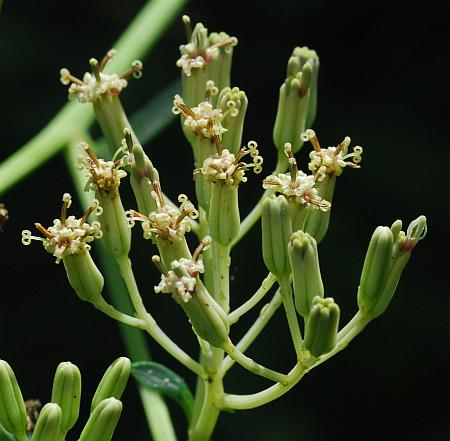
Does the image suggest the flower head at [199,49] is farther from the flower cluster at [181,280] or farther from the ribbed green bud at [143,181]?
the flower cluster at [181,280]

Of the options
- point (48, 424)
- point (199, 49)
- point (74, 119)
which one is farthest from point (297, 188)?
point (74, 119)

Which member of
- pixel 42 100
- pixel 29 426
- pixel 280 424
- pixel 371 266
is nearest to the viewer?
pixel 371 266

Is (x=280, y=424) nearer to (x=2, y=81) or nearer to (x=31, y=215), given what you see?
(x=31, y=215)

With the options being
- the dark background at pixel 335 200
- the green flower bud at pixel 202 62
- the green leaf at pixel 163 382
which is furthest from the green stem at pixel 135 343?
the dark background at pixel 335 200

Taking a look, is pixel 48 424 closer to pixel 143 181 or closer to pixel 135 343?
pixel 143 181

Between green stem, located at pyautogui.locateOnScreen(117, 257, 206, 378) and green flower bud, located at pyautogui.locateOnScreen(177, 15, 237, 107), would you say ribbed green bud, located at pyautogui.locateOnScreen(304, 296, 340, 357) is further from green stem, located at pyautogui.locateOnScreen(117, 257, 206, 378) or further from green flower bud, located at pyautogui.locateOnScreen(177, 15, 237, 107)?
green flower bud, located at pyautogui.locateOnScreen(177, 15, 237, 107)

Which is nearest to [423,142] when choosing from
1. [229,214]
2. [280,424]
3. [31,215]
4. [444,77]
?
[444,77]
